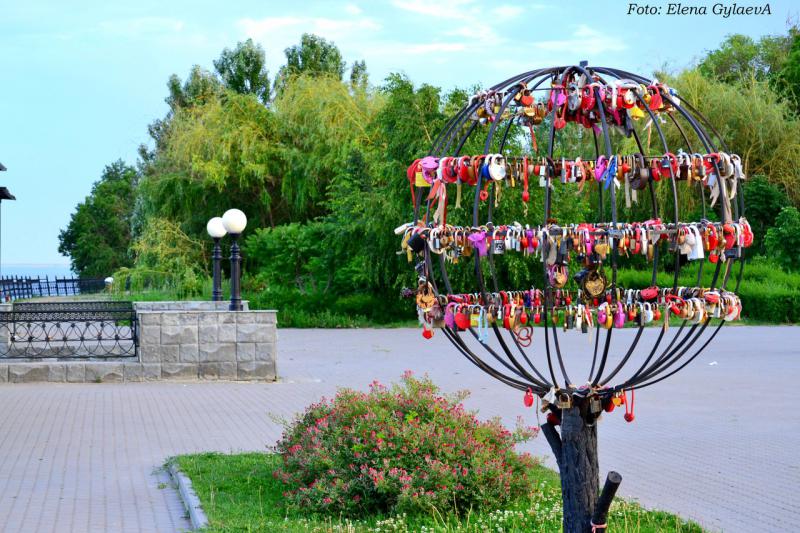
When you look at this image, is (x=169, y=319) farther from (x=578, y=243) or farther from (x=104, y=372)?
(x=578, y=243)

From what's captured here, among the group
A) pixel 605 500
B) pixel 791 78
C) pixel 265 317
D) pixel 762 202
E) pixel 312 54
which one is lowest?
pixel 605 500

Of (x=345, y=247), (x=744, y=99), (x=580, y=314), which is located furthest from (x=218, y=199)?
(x=580, y=314)

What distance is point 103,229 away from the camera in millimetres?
69312

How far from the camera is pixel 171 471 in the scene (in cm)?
794

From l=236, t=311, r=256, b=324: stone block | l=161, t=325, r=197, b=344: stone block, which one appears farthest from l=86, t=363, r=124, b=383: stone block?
l=236, t=311, r=256, b=324: stone block

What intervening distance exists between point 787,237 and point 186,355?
18596 millimetres

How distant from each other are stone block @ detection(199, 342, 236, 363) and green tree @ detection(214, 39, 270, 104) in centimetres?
3552

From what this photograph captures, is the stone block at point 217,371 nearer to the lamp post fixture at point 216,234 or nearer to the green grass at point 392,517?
the lamp post fixture at point 216,234

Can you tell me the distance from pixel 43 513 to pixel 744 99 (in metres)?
31.7

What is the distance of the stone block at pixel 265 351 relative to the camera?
14461 mm

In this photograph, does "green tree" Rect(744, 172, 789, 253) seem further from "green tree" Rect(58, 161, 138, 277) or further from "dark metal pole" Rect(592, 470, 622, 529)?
"green tree" Rect(58, 161, 138, 277)

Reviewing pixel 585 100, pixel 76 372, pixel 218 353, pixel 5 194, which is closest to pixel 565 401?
pixel 585 100

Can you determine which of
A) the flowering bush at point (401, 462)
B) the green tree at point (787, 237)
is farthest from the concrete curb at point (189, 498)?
the green tree at point (787, 237)

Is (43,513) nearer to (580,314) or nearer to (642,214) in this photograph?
(580,314)
